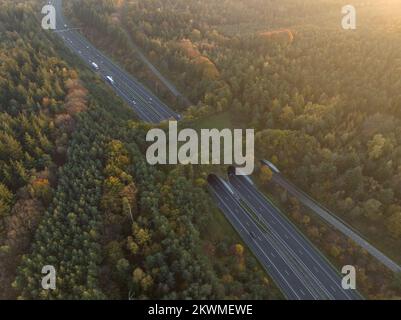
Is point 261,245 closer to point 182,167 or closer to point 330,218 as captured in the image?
point 330,218

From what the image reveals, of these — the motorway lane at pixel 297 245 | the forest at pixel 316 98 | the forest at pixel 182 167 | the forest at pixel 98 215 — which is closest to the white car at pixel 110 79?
the forest at pixel 182 167

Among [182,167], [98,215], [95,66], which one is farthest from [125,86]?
[98,215]

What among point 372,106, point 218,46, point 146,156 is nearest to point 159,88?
point 218,46

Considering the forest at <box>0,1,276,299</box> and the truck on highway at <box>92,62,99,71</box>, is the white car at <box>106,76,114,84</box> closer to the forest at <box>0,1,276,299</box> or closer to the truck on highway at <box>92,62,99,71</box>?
the truck on highway at <box>92,62,99,71</box>

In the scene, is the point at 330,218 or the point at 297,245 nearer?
the point at 297,245

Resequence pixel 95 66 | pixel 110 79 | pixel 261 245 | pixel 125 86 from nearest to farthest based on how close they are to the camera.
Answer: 1. pixel 261 245
2. pixel 125 86
3. pixel 110 79
4. pixel 95 66

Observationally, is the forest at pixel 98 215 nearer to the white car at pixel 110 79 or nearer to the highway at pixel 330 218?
the highway at pixel 330 218
